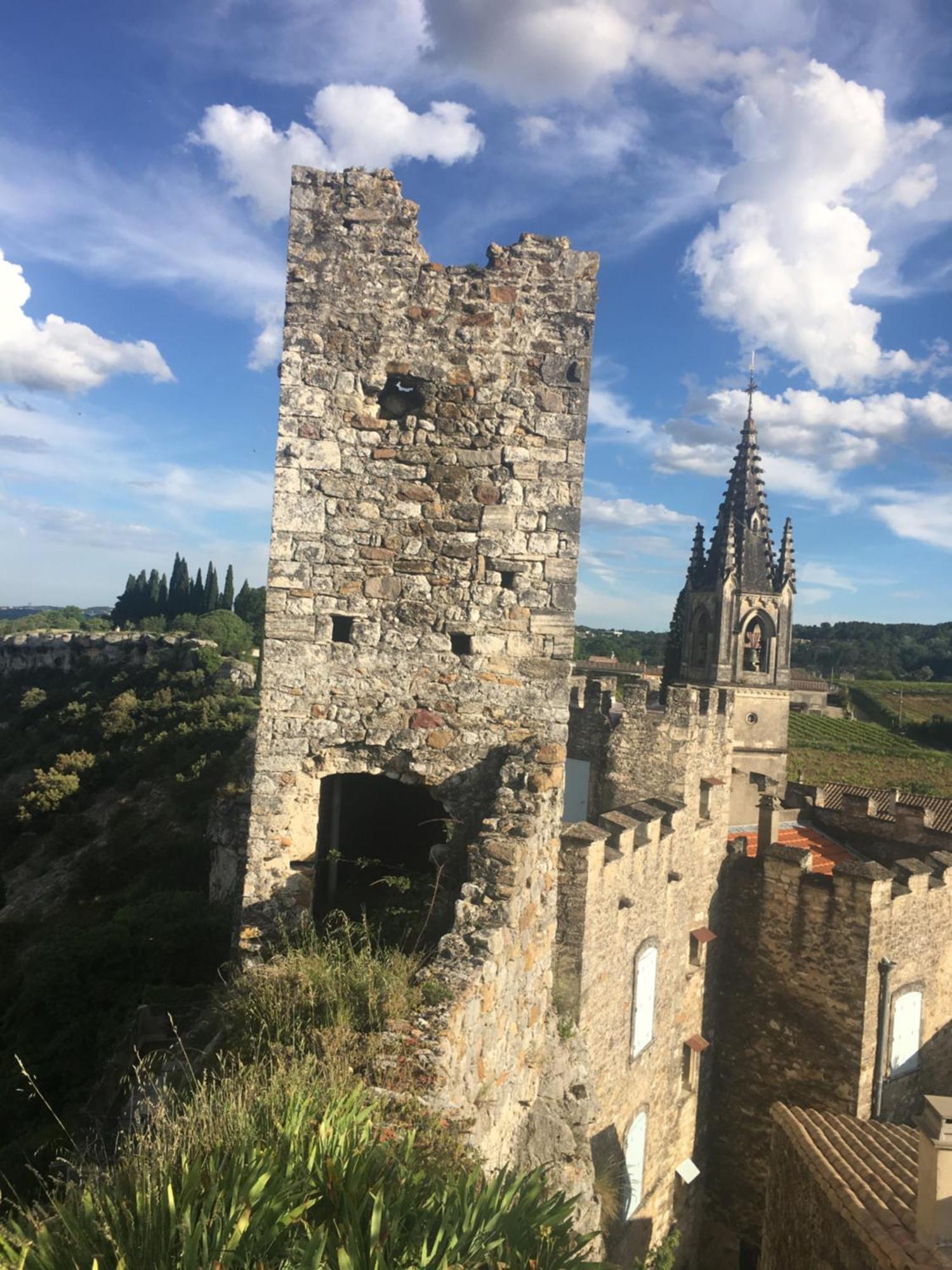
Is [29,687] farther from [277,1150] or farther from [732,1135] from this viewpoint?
[277,1150]

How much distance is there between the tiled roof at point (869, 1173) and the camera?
6859 millimetres

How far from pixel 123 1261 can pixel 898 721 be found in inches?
2525

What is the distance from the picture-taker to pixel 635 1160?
1079cm

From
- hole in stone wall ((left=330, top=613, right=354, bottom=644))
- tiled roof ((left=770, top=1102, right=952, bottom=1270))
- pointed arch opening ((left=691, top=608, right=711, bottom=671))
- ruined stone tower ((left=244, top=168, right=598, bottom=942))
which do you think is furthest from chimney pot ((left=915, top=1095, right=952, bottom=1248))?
pointed arch opening ((left=691, top=608, right=711, bottom=671))

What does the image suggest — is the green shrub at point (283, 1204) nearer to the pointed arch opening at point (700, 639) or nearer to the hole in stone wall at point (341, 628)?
the hole in stone wall at point (341, 628)

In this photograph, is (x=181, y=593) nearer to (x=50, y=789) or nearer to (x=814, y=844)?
(x=50, y=789)

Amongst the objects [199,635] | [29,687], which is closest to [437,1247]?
[199,635]

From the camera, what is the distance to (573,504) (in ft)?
19.9

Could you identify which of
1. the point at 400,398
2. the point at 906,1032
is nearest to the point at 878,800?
the point at 906,1032

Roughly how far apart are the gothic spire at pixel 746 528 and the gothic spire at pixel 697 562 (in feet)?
1.36

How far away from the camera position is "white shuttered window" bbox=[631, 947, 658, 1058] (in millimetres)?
10383

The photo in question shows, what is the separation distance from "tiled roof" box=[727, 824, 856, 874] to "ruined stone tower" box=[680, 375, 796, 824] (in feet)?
63.7

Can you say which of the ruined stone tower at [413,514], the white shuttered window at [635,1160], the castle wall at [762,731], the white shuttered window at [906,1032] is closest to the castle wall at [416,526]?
the ruined stone tower at [413,514]

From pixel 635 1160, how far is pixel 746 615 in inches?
1258
